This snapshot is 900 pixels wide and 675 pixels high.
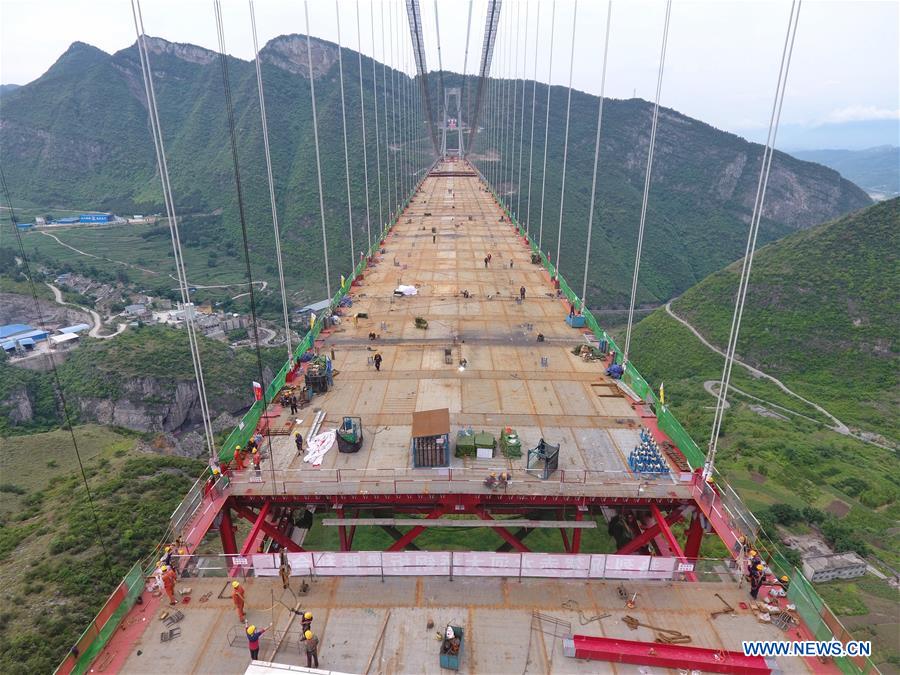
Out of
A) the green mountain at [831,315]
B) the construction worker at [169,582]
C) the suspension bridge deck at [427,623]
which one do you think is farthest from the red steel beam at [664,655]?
the green mountain at [831,315]

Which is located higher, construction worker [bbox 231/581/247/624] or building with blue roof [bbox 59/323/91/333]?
construction worker [bbox 231/581/247/624]

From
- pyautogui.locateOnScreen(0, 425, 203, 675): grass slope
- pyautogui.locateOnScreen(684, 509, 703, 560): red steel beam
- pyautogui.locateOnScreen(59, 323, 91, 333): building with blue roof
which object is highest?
pyautogui.locateOnScreen(684, 509, 703, 560): red steel beam

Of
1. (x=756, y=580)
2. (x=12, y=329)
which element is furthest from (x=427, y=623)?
(x=12, y=329)

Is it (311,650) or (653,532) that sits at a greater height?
(311,650)

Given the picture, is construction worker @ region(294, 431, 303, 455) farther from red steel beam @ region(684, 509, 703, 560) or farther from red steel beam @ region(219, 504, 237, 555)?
red steel beam @ region(684, 509, 703, 560)

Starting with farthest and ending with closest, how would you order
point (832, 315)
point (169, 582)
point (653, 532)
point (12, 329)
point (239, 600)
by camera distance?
point (12, 329) → point (832, 315) → point (653, 532) → point (169, 582) → point (239, 600)

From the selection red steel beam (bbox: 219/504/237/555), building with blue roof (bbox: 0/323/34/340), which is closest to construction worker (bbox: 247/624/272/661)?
red steel beam (bbox: 219/504/237/555)

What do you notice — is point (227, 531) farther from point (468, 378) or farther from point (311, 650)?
point (468, 378)

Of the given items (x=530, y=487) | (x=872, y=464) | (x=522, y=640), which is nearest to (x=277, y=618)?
(x=522, y=640)
